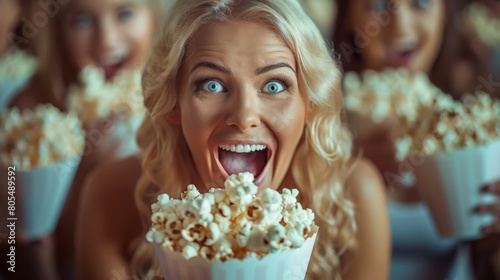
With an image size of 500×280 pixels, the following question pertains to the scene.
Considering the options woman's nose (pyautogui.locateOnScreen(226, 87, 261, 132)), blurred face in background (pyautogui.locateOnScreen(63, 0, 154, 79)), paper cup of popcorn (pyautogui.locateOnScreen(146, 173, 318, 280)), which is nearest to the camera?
paper cup of popcorn (pyautogui.locateOnScreen(146, 173, 318, 280))

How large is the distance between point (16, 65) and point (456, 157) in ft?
3.81

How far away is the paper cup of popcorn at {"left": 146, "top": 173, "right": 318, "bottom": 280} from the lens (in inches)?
44.4

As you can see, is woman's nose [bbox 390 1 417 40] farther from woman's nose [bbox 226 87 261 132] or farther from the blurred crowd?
woman's nose [bbox 226 87 261 132]

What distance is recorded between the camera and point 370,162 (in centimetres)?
161

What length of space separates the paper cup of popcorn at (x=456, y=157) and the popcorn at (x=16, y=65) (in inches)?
39.0

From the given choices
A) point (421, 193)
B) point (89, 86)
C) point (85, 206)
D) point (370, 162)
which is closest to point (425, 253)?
point (421, 193)

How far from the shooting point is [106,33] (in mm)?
1677

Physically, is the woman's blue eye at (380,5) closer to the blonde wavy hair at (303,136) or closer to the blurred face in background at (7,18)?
the blonde wavy hair at (303,136)

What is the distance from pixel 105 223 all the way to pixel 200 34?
518mm

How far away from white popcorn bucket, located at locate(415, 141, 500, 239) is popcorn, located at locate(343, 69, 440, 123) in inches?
5.9

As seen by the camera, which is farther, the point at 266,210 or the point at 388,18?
the point at 388,18

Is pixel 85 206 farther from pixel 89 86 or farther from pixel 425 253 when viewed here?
pixel 425 253

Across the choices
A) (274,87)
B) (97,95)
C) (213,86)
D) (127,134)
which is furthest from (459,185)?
(97,95)

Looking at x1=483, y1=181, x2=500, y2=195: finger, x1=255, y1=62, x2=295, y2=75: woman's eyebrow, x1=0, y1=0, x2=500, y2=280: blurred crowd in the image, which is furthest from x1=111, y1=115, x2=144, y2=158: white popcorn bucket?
x1=483, y1=181, x2=500, y2=195: finger
